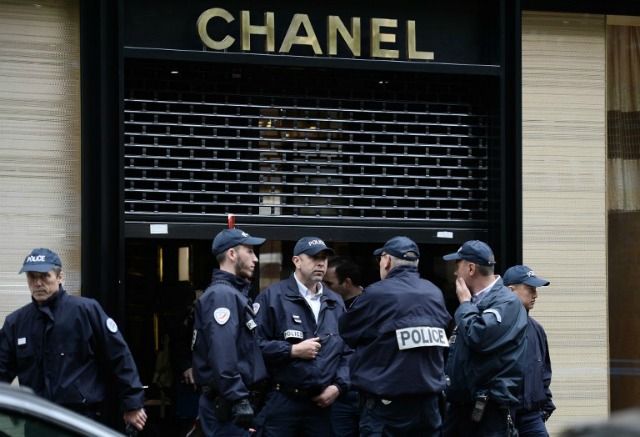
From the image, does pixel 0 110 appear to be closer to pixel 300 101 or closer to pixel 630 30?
pixel 300 101

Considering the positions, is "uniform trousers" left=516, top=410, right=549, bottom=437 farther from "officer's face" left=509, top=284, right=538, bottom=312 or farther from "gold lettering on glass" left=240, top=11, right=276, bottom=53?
"gold lettering on glass" left=240, top=11, right=276, bottom=53

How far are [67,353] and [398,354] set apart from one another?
228 cm

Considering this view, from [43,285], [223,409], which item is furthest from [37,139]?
[223,409]

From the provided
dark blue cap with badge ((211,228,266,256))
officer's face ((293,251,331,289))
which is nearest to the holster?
officer's face ((293,251,331,289))

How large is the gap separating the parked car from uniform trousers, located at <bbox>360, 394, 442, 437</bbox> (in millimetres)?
4442

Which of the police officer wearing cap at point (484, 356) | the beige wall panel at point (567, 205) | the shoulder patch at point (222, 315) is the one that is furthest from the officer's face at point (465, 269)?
the shoulder patch at point (222, 315)

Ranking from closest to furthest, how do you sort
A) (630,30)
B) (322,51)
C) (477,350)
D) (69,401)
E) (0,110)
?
(69,401)
(477,350)
(0,110)
(322,51)
(630,30)

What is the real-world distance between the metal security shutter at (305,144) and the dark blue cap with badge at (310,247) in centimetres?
83

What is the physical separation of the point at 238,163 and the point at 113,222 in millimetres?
1175

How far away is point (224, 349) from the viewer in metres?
8.06

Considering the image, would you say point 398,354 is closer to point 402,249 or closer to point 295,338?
point 402,249

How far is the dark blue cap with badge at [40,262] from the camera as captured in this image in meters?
7.98

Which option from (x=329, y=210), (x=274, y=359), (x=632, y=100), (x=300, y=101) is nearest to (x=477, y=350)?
(x=274, y=359)

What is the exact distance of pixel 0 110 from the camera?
927cm
